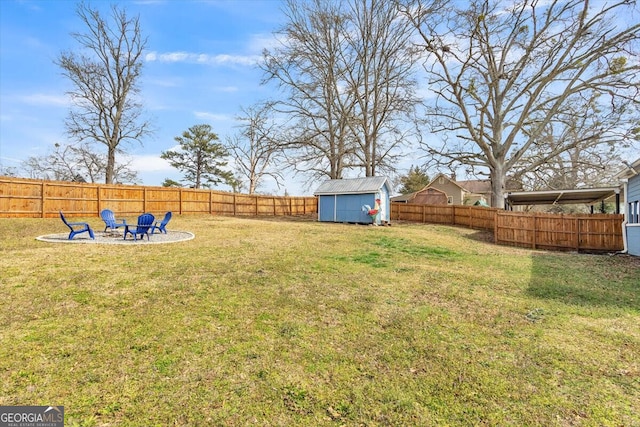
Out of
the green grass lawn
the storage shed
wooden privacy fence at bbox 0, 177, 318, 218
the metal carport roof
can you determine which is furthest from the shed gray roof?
the green grass lawn

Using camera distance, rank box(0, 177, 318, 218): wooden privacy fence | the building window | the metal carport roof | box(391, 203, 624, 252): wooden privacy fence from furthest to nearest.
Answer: the metal carport roof → box(0, 177, 318, 218): wooden privacy fence → box(391, 203, 624, 252): wooden privacy fence → the building window

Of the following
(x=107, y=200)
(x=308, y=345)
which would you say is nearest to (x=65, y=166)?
(x=107, y=200)

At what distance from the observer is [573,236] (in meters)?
11.7

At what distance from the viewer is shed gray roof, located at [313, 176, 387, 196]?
18067mm

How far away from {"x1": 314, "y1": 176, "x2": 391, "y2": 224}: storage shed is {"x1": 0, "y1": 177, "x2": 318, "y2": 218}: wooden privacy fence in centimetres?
655

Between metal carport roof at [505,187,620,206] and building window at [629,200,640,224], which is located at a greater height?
metal carport roof at [505,187,620,206]

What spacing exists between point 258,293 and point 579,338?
442 cm

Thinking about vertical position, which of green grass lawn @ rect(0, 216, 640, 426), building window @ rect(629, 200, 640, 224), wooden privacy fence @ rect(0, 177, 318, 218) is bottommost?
green grass lawn @ rect(0, 216, 640, 426)

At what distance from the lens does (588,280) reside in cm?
671

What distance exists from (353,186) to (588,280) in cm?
1322

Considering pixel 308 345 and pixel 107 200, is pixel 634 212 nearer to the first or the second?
pixel 308 345

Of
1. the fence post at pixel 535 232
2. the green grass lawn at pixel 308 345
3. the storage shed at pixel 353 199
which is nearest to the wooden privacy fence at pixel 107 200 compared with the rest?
the storage shed at pixel 353 199

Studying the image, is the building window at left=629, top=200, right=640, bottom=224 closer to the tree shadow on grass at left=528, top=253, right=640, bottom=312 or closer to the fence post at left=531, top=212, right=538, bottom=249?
the tree shadow on grass at left=528, top=253, right=640, bottom=312

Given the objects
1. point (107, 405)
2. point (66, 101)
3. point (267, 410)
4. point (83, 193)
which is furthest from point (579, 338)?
point (66, 101)
